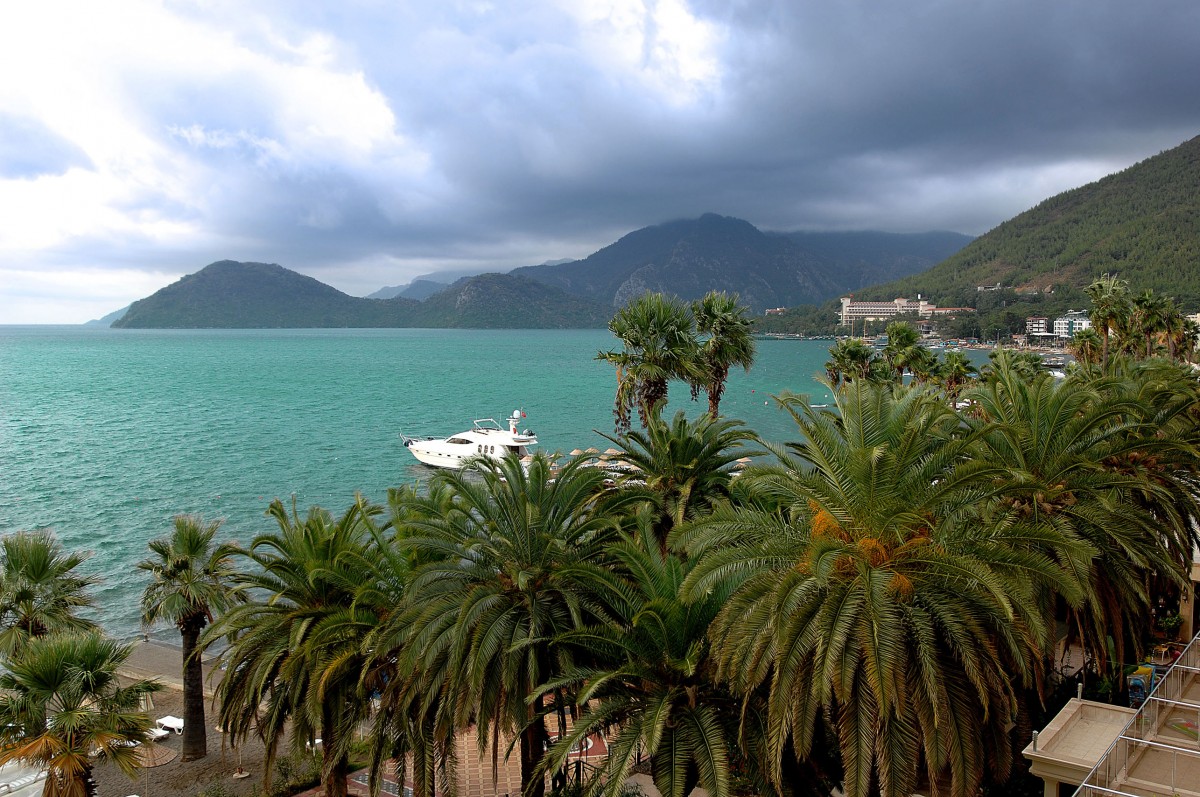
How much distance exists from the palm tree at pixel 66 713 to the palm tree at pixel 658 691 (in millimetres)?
7312

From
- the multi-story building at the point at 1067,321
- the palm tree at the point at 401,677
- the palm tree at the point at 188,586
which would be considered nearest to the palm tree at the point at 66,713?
the palm tree at the point at 401,677

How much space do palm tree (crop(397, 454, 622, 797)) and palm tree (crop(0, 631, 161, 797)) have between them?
4.78 m

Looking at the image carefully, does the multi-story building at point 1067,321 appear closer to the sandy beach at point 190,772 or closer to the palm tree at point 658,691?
the sandy beach at point 190,772

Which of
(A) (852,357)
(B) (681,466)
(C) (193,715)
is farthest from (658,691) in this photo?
(A) (852,357)

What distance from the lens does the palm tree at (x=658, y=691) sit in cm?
1029

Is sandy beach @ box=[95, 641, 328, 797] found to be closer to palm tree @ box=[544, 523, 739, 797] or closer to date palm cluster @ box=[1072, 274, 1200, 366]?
palm tree @ box=[544, 523, 739, 797]

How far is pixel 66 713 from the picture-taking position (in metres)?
12.7

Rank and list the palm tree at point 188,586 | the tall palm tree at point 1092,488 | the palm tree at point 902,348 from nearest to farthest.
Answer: the tall palm tree at point 1092,488, the palm tree at point 188,586, the palm tree at point 902,348

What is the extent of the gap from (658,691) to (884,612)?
3514 millimetres

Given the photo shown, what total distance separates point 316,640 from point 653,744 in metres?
7.06

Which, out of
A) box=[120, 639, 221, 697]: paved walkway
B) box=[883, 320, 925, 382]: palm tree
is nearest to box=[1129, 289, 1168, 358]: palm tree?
box=[883, 320, 925, 382]: palm tree

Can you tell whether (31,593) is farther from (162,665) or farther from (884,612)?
(884,612)

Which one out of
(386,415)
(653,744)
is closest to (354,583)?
(653,744)

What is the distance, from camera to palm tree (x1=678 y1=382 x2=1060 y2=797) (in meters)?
8.98
